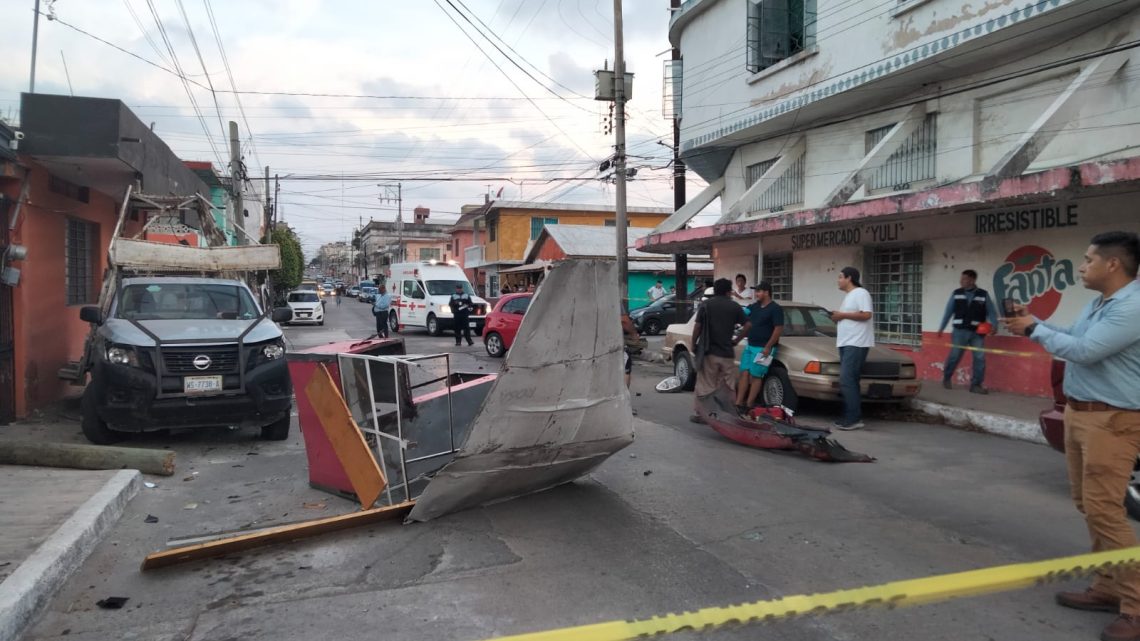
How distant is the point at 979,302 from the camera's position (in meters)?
10.7

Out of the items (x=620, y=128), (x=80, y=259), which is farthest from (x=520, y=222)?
(x=80, y=259)

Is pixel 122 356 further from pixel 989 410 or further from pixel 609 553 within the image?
pixel 989 410

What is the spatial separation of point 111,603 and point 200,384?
152 inches

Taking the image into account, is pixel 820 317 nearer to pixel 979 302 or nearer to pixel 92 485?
pixel 979 302

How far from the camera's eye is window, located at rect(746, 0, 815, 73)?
602 inches

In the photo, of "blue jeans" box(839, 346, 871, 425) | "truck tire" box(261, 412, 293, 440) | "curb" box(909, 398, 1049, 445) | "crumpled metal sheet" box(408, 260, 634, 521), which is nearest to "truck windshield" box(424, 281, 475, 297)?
"truck tire" box(261, 412, 293, 440)

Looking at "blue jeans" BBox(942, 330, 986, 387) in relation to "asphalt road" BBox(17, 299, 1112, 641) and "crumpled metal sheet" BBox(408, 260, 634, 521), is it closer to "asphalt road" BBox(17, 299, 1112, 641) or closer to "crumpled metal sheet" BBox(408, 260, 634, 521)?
"asphalt road" BBox(17, 299, 1112, 641)

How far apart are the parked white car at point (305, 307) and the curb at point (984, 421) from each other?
25607 millimetres

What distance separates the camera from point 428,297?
82.4 ft

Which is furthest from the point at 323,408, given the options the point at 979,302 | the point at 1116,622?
the point at 979,302

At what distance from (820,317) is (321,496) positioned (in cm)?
760

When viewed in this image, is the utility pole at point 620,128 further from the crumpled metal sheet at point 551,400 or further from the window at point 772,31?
the crumpled metal sheet at point 551,400

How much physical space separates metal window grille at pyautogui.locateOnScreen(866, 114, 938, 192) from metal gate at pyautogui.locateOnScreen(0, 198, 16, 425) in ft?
42.0

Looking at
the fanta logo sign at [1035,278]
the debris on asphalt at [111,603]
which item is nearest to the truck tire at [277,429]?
the debris on asphalt at [111,603]
